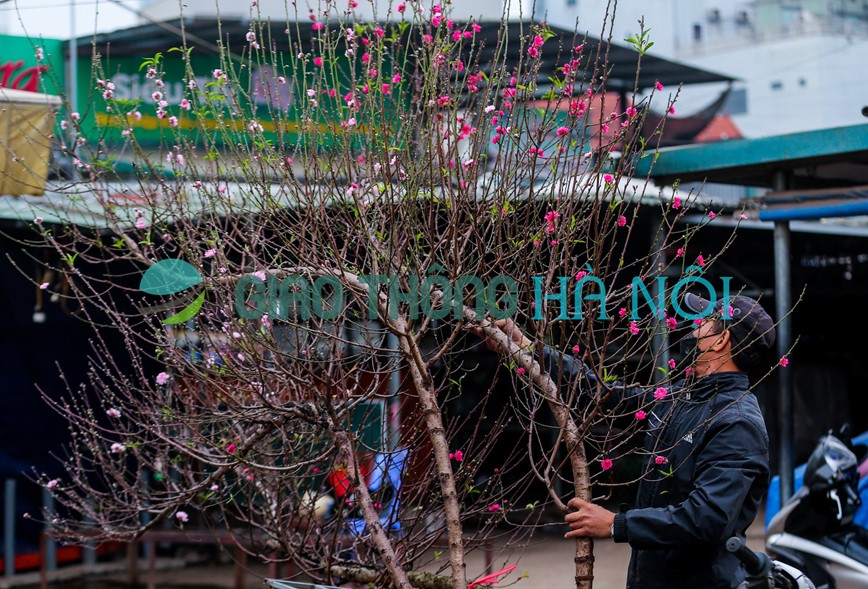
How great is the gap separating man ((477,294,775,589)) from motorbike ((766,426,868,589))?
7.19 feet

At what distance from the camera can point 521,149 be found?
3.24m

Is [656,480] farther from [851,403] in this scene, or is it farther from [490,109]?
[851,403]

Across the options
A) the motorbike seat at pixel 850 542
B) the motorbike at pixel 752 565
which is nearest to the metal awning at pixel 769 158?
the motorbike seat at pixel 850 542

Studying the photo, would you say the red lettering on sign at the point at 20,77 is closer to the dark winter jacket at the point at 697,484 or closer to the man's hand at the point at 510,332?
the man's hand at the point at 510,332

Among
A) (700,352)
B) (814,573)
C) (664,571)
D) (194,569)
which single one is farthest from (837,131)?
(194,569)

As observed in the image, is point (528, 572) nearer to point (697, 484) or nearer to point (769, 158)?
point (769, 158)

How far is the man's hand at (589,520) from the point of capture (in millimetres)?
2943

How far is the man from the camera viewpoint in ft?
9.62

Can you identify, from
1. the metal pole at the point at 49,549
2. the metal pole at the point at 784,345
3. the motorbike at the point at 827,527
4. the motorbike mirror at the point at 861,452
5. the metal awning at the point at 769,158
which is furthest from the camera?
the metal pole at the point at 49,549

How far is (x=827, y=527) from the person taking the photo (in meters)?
5.29

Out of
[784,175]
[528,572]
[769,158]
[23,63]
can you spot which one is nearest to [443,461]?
[769,158]

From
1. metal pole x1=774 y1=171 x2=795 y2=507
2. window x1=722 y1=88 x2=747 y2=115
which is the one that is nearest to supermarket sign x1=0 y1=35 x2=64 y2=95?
metal pole x1=774 y1=171 x2=795 y2=507

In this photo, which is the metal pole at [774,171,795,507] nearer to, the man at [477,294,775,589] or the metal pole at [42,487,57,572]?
the man at [477,294,775,589]

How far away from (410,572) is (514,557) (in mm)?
5229
